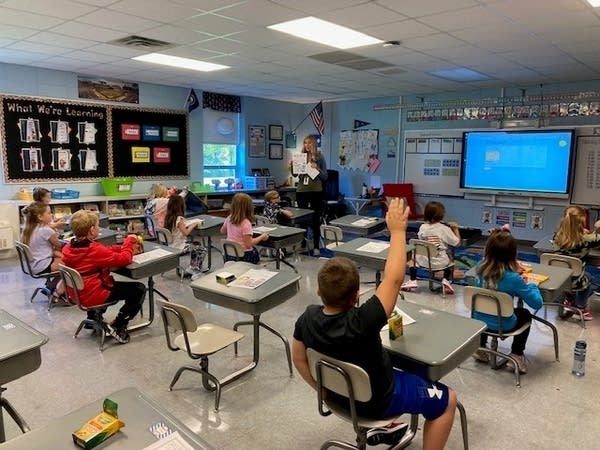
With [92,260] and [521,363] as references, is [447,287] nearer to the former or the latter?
[521,363]

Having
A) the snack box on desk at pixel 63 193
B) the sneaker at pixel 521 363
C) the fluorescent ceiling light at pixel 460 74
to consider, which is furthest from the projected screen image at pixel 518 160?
the snack box on desk at pixel 63 193

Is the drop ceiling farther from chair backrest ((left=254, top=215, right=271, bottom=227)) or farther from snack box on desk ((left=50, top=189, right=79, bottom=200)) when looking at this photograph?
chair backrest ((left=254, top=215, right=271, bottom=227))

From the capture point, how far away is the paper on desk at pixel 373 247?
413cm

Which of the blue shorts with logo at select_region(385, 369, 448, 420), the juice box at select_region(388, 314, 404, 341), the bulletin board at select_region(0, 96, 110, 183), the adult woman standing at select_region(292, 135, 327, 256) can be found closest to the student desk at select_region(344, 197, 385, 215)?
the adult woman standing at select_region(292, 135, 327, 256)

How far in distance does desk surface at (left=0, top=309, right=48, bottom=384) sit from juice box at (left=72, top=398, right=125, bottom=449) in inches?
27.7

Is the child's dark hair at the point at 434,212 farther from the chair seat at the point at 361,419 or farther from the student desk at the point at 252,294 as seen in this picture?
the chair seat at the point at 361,419

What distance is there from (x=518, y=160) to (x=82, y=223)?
6863 millimetres

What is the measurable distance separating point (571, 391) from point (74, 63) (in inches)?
258

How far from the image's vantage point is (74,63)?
6.03 meters

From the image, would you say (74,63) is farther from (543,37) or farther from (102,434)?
(102,434)

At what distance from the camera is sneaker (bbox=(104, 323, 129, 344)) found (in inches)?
143

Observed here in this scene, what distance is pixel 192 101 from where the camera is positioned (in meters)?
8.30

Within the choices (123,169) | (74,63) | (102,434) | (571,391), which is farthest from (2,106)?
(571,391)

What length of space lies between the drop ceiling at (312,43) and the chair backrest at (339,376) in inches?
110
